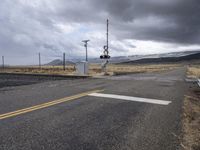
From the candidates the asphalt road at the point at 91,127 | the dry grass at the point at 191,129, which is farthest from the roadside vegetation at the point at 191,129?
the asphalt road at the point at 91,127

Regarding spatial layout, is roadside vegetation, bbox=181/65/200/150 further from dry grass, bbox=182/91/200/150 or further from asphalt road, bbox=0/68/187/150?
asphalt road, bbox=0/68/187/150

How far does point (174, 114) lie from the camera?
338 inches

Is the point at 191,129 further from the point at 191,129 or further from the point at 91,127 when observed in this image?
the point at 91,127

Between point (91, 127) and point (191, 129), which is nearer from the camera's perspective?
point (91, 127)

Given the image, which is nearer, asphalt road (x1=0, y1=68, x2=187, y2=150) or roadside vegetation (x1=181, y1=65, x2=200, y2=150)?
asphalt road (x1=0, y1=68, x2=187, y2=150)

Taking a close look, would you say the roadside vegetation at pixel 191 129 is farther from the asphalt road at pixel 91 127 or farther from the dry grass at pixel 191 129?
the asphalt road at pixel 91 127

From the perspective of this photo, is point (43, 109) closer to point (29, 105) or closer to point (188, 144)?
point (29, 105)

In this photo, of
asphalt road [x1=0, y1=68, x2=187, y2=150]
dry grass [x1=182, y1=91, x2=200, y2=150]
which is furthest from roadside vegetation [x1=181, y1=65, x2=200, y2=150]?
asphalt road [x1=0, y1=68, x2=187, y2=150]

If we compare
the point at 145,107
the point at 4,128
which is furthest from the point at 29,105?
the point at 145,107

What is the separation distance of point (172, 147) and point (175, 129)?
1.41 meters

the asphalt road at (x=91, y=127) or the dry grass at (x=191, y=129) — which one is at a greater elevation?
the asphalt road at (x=91, y=127)

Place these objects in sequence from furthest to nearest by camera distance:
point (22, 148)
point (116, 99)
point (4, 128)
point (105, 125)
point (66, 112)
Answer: point (116, 99)
point (66, 112)
point (105, 125)
point (4, 128)
point (22, 148)

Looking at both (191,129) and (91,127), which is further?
(191,129)

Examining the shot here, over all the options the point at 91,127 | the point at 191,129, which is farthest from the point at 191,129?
the point at 91,127
